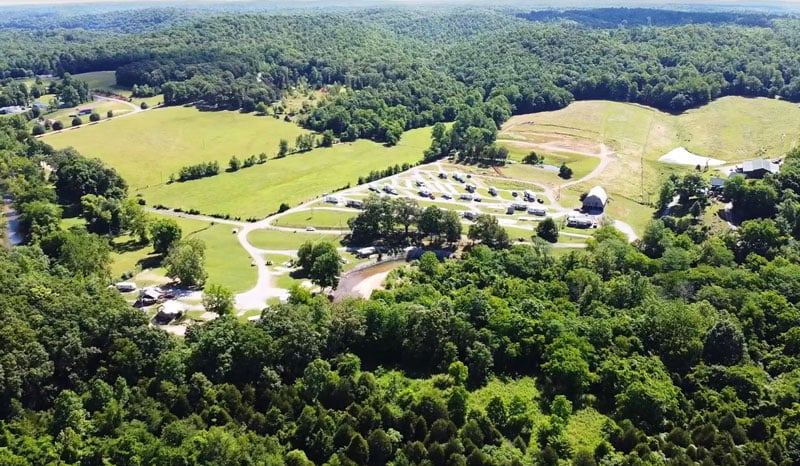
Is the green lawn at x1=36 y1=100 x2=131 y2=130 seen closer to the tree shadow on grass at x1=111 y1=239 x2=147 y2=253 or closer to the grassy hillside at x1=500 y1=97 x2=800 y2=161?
the tree shadow on grass at x1=111 y1=239 x2=147 y2=253

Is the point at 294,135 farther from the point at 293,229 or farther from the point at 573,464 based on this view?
the point at 573,464

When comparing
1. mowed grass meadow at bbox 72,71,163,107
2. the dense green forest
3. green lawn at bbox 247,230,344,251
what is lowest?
green lawn at bbox 247,230,344,251

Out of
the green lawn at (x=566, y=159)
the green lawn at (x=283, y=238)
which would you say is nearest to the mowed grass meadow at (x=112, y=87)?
the green lawn at (x=283, y=238)

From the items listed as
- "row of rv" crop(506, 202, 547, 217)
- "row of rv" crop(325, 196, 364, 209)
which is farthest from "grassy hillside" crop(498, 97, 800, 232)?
"row of rv" crop(325, 196, 364, 209)

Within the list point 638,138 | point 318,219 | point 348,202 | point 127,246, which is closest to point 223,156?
point 348,202

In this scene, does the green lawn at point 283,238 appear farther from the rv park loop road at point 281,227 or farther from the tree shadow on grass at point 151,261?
the tree shadow on grass at point 151,261

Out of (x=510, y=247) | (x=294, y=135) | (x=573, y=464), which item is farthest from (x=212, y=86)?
(x=573, y=464)

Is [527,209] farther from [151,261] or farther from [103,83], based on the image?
[103,83]
